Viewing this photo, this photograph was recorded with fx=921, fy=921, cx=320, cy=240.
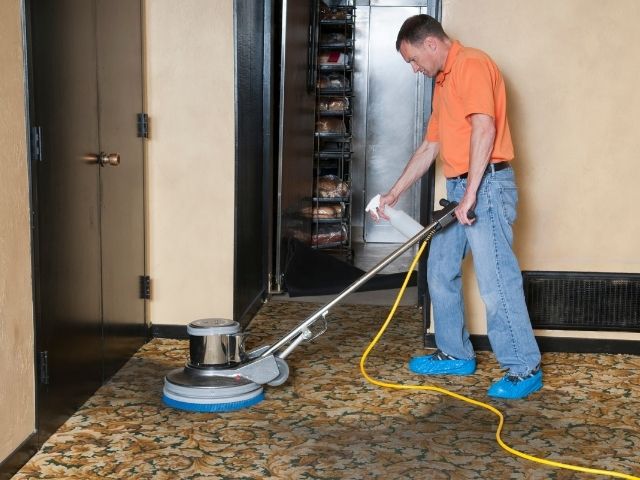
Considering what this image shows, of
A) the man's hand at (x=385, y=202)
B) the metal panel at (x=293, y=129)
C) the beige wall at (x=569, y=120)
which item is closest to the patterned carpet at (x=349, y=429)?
the beige wall at (x=569, y=120)

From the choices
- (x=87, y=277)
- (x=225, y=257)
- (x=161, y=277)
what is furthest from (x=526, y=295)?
(x=87, y=277)

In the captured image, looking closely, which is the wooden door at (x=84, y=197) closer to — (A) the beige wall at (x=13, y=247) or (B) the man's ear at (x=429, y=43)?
(A) the beige wall at (x=13, y=247)

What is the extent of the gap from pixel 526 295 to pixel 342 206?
302 centimetres

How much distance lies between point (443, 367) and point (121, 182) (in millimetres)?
1560

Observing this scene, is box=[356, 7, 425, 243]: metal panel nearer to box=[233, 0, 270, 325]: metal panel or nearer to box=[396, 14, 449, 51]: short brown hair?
box=[233, 0, 270, 325]: metal panel

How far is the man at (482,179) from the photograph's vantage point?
342 cm

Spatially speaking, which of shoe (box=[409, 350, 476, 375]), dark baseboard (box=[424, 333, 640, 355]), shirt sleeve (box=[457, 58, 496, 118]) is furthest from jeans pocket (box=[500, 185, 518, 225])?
dark baseboard (box=[424, 333, 640, 355])

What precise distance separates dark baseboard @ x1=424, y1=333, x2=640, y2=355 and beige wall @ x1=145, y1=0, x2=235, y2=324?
3.58 ft

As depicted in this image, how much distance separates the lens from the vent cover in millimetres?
4254

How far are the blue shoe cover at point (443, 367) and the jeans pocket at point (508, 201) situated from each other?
69 centimetres

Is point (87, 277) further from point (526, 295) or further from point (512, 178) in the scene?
point (526, 295)

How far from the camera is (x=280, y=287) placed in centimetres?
557

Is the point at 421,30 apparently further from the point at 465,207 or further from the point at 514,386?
the point at 514,386

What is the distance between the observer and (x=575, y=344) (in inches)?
170
